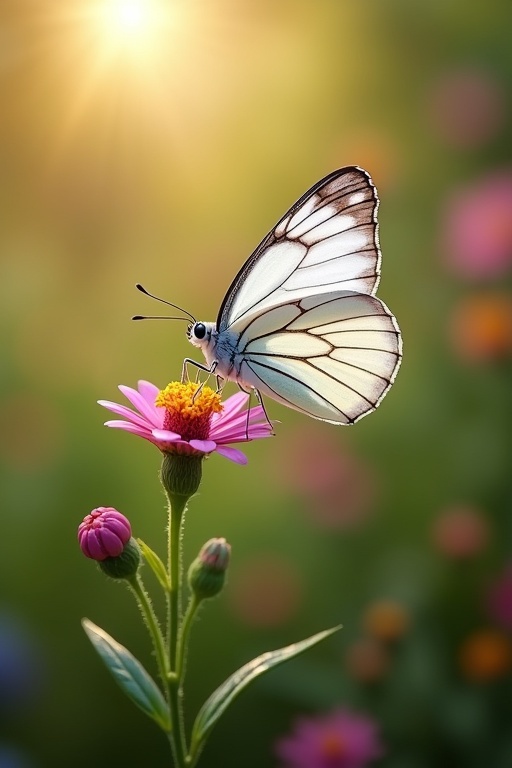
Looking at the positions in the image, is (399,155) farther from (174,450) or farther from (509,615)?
(174,450)

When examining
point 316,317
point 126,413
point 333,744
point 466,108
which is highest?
point 466,108

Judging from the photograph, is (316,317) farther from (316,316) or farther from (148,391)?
(148,391)

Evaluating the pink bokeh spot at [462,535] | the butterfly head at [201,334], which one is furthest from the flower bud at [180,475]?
the pink bokeh spot at [462,535]

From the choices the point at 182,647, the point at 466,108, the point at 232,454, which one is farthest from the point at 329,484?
the point at 466,108

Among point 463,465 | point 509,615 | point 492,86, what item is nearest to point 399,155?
point 492,86

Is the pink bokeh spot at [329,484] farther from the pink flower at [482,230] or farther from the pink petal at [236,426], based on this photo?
the pink petal at [236,426]

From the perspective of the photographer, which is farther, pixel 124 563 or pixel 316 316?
pixel 316 316

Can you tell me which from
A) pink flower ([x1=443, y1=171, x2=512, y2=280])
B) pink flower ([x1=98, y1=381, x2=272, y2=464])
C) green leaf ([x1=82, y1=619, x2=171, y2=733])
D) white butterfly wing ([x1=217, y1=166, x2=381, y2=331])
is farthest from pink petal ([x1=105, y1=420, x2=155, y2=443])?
pink flower ([x1=443, y1=171, x2=512, y2=280])

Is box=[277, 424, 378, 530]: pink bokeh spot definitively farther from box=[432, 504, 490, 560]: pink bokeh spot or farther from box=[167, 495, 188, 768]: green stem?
box=[167, 495, 188, 768]: green stem
